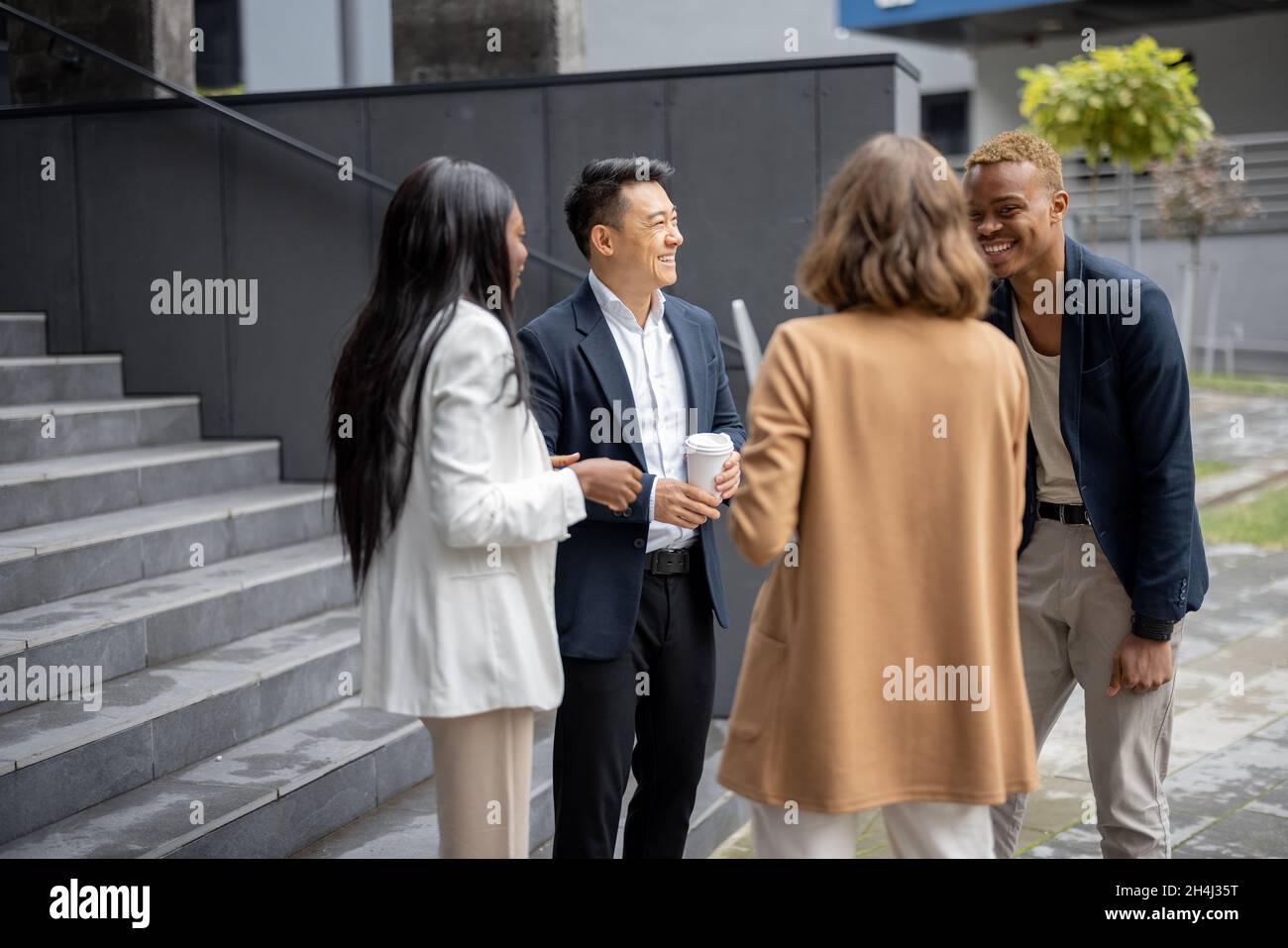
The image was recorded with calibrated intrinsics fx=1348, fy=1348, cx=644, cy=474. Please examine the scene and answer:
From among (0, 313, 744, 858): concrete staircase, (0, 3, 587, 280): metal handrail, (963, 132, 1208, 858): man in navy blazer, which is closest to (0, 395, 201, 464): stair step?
(0, 313, 744, 858): concrete staircase

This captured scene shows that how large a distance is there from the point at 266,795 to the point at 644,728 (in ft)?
3.93

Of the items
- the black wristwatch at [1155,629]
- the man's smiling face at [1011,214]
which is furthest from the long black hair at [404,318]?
the black wristwatch at [1155,629]

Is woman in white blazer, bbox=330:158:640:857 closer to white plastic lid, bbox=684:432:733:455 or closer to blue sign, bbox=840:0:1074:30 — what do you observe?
white plastic lid, bbox=684:432:733:455

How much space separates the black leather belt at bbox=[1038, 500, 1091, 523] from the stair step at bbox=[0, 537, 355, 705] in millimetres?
2779

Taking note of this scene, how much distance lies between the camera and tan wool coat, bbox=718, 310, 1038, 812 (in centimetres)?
227

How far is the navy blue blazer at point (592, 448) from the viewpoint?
3152mm

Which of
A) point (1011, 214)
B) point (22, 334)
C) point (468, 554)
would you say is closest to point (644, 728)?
point (468, 554)

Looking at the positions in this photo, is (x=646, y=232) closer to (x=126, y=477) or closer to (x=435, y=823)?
(x=435, y=823)

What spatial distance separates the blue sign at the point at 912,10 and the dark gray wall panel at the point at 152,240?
16.2 meters

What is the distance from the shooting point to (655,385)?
132 inches

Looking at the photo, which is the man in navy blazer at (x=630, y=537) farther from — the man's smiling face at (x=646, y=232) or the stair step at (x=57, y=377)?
the stair step at (x=57, y=377)
